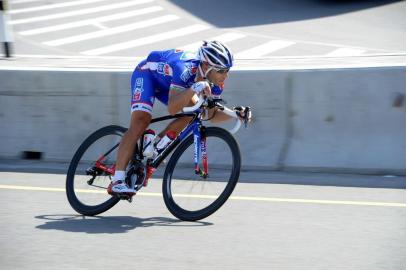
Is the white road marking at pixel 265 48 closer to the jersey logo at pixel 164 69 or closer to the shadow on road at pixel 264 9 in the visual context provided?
the shadow on road at pixel 264 9

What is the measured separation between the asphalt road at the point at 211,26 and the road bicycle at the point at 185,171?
35.2 ft

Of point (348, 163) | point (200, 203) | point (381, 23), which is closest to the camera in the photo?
point (200, 203)

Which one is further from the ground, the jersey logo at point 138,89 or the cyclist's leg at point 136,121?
the jersey logo at point 138,89

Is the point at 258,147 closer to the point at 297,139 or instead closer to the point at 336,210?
the point at 297,139

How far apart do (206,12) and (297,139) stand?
51.6ft

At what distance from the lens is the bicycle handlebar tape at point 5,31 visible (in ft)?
43.2

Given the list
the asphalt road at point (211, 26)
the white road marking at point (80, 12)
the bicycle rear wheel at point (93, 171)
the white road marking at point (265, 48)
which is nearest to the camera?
the bicycle rear wheel at point (93, 171)

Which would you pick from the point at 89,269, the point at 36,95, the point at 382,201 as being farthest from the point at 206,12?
the point at 89,269

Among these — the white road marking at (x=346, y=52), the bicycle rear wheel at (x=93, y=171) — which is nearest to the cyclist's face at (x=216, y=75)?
the bicycle rear wheel at (x=93, y=171)

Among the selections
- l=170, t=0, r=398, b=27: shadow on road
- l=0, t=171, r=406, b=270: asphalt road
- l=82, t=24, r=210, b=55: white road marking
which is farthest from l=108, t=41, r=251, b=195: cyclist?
l=170, t=0, r=398, b=27: shadow on road

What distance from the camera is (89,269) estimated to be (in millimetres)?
5910

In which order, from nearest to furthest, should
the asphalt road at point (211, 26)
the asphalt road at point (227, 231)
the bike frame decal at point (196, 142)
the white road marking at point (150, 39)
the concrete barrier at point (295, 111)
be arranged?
1. the asphalt road at point (227, 231)
2. the bike frame decal at point (196, 142)
3. the concrete barrier at point (295, 111)
4. the asphalt road at point (211, 26)
5. the white road marking at point (150, 39)

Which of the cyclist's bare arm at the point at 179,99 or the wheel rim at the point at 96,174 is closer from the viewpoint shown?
the cyclist's bare arm at the point at 179,99

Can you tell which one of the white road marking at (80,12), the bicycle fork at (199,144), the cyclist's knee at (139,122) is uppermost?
the cyclist's knee at (139,122)
